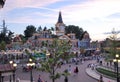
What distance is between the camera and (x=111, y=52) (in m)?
49.5

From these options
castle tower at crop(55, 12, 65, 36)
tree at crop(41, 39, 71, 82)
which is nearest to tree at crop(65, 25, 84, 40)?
castle tower at crop(55, 12, 65, 36)

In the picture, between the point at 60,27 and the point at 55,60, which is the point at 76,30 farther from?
the point at 55,60

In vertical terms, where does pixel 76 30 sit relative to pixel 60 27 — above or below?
below

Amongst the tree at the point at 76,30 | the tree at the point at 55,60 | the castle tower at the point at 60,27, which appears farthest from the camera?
the tree at the point at 76,30

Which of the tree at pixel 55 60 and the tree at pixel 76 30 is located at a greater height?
the tree at pixel 76 30

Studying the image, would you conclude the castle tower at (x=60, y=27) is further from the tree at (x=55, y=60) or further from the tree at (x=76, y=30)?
the tree at (x=55, y=60)

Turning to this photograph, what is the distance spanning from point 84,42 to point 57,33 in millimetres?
15625

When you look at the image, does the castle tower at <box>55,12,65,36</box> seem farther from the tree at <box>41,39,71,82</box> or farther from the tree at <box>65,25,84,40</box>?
the tree at <box>41,39,71,82</box>

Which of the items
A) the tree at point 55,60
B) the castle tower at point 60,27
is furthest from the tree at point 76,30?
the tree at point 55,60

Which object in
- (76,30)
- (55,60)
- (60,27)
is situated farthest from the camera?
(76,30)

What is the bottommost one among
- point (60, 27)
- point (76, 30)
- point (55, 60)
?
point (55, 60)

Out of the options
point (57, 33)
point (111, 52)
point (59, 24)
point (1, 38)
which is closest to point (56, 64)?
point (111, 52)

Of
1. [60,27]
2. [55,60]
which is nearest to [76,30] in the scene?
[60,27]

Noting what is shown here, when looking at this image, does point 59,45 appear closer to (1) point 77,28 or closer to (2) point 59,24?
(2) point 59,24
